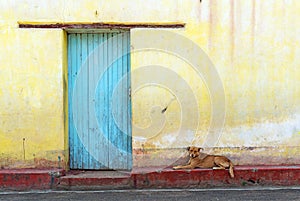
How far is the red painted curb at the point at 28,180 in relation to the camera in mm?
6691

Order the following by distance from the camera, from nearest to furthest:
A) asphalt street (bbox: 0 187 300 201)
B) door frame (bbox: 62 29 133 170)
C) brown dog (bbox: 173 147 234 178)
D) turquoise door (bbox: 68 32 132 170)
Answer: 1. asphalt street (bbox: 0 187 300 201)
2. brown dog (bbox: 173 147 234 178)
3. door frame (bbox: 62 29 133 170)
4. turquoise door (bbox: 68 32 132 170)

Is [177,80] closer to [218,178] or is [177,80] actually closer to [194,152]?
[194,152]

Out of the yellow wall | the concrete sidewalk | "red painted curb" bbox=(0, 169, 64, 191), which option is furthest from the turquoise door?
"red painted curb" bbox=(0, 169, 64, 191)

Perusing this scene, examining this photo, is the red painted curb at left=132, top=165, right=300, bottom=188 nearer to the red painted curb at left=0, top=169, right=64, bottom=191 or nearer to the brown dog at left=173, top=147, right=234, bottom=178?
the brown dog at left=173, top=147, right=234, bottom=178

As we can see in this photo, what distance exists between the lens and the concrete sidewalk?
22.0ft

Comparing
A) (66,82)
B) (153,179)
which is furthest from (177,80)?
(66,82)

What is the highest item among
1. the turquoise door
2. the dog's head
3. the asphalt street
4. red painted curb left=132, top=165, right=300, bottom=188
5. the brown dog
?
the turquoise door

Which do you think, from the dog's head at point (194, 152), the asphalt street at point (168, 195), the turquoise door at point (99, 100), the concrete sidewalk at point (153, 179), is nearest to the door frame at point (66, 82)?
the turquoise door at point (99, 100)

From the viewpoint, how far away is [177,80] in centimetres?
703

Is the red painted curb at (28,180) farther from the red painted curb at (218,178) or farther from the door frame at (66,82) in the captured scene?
the red painted curb at (218,178)

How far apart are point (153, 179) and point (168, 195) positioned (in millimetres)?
477

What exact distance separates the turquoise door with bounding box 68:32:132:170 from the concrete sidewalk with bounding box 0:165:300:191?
0.48 meters

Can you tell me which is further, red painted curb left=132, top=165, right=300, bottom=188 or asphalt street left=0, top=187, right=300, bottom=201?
red painted curb left=132, top=165, right=300, bottom=188

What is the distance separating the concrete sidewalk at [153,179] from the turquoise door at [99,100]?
1.59ft
